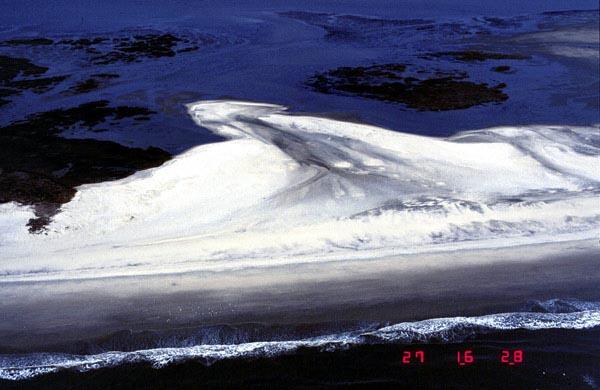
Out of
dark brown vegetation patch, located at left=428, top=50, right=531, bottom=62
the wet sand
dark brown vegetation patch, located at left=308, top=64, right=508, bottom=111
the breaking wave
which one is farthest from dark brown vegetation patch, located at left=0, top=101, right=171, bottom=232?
dark brown vegetation patch, located at left=428, top=50, right=531, bottom=62

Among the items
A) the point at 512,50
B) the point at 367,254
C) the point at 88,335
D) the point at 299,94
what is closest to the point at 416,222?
the point at 367,254

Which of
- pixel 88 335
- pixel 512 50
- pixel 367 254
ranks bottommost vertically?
pixel 88 335

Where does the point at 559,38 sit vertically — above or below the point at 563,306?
above

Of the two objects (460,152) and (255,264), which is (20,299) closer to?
(255,264)

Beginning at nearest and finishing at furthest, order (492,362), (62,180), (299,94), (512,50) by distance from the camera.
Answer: (492,362), (62,180), (299,94), (512,50)

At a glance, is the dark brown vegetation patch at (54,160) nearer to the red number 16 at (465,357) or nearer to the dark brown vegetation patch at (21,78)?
the dark brown vegetation patch at (21,78)

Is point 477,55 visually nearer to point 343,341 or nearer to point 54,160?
point 54,160

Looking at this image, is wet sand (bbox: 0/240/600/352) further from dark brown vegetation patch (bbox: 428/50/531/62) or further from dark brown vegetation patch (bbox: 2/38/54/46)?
dark brown vegetation patch (bbox: 2/38/54/46)
